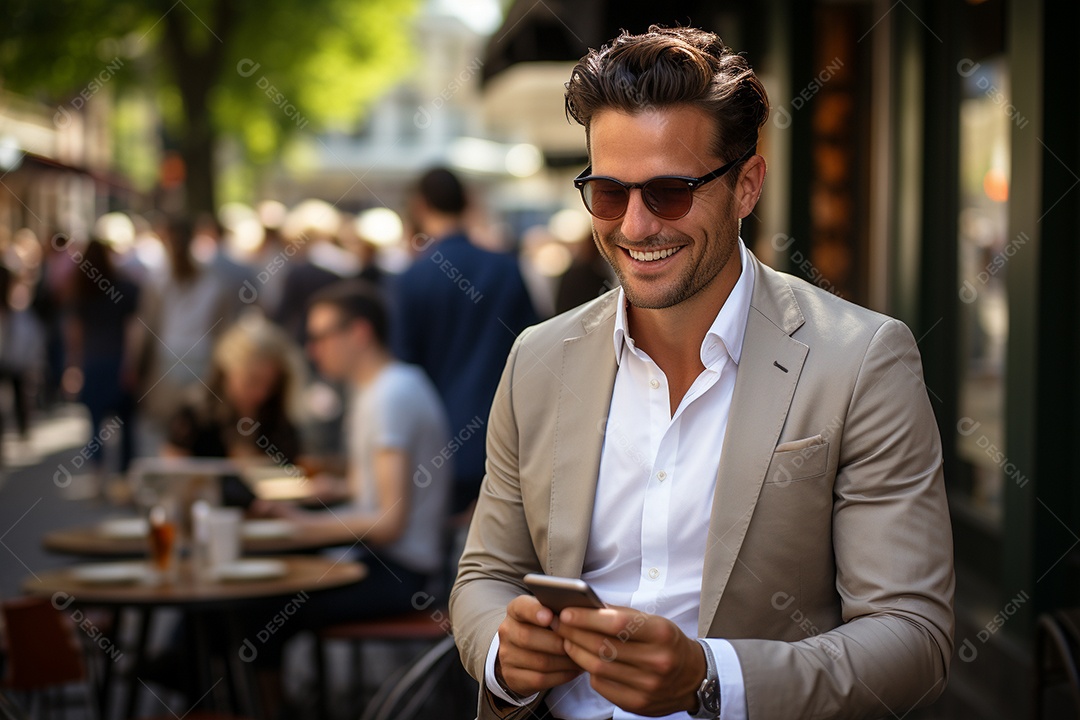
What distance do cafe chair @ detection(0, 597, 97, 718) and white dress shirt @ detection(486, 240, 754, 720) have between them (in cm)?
184

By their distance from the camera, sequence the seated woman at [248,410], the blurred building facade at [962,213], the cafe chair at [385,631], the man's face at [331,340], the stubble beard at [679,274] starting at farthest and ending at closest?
the seated woman at [248,410], the man's face at [331,340], the cafe chair at [385,631], the blurred building facade at [962,213], the stubble beard at [679,274]

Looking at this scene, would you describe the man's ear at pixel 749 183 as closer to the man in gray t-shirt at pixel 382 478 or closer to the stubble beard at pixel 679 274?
the stubble beard at pixel 679 274

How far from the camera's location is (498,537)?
255cm

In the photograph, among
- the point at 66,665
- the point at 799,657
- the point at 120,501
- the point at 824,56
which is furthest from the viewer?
the point at 824,56

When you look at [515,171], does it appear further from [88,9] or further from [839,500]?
[839,500]

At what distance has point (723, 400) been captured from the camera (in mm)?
2418

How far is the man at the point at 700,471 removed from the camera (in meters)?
2.08

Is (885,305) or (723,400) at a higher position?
(723,400)

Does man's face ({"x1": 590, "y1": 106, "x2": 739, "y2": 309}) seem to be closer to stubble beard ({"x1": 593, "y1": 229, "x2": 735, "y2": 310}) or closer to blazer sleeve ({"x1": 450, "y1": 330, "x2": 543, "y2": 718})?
stubble beard ({"x1": 593, "y1": 229, "x2": 735, "y2": 310})

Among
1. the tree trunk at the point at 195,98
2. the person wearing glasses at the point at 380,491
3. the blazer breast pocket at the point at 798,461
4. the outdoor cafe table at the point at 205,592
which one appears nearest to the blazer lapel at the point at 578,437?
the blazer breast pocket at the point at 798,461

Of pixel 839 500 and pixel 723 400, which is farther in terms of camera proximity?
pixel 723 400

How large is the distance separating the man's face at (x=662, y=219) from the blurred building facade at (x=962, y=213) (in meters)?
2.33

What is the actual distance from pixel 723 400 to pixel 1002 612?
9.16 feet

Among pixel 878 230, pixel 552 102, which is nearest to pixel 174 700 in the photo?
pixel 878 230
